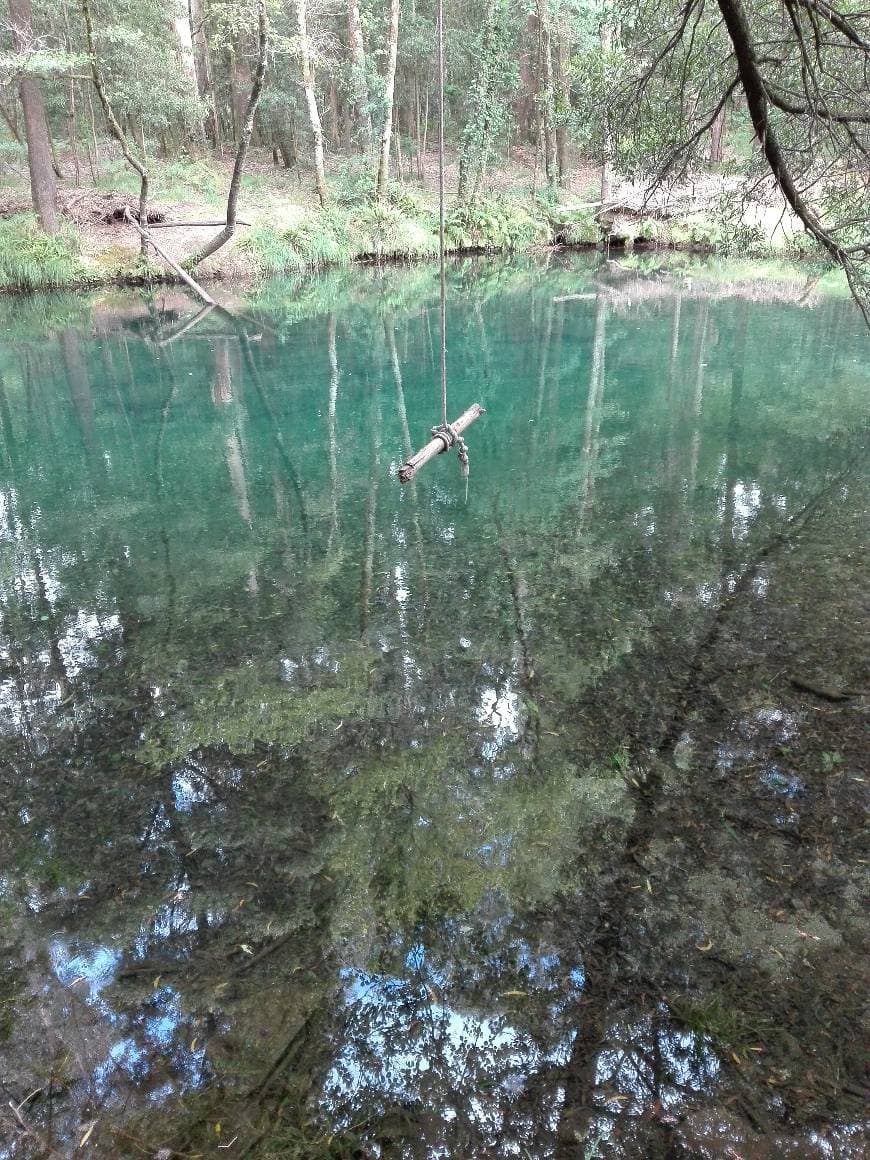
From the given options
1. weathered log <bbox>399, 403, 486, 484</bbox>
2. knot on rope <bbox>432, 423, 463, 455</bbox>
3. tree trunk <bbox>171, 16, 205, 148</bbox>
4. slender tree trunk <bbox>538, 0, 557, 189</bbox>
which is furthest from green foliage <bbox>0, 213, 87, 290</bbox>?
knot on rope <bbox>432, 423, 463, 455</bbox>

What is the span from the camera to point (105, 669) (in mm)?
5293

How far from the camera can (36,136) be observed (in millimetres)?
18781

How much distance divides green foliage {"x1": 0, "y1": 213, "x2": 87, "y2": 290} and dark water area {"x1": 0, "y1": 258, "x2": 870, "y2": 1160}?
12449 millimetres

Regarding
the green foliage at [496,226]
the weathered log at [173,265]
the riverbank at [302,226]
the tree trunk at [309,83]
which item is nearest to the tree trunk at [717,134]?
the riverbank at [302,226]

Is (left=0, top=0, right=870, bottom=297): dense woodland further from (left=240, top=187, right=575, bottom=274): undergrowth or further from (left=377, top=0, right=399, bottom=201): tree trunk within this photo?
(left=240, top=187, right=575, bottom=274): undergrowth

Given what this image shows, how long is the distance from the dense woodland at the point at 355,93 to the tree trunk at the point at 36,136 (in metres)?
0.04

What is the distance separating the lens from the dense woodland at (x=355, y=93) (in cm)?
660

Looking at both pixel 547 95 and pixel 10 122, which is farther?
pixel 547 95

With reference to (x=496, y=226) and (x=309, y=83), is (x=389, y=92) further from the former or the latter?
(x=496, y=226)

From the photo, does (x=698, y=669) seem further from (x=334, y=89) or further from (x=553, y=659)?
(x=334, y=89)

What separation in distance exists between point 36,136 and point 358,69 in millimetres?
10511

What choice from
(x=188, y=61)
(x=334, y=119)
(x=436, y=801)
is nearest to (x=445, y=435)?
(x=436, y=801)

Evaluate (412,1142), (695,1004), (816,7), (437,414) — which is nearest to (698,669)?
(695,1004)

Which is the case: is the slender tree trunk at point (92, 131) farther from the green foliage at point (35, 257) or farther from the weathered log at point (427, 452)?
the weathered log at point (427, 452)
